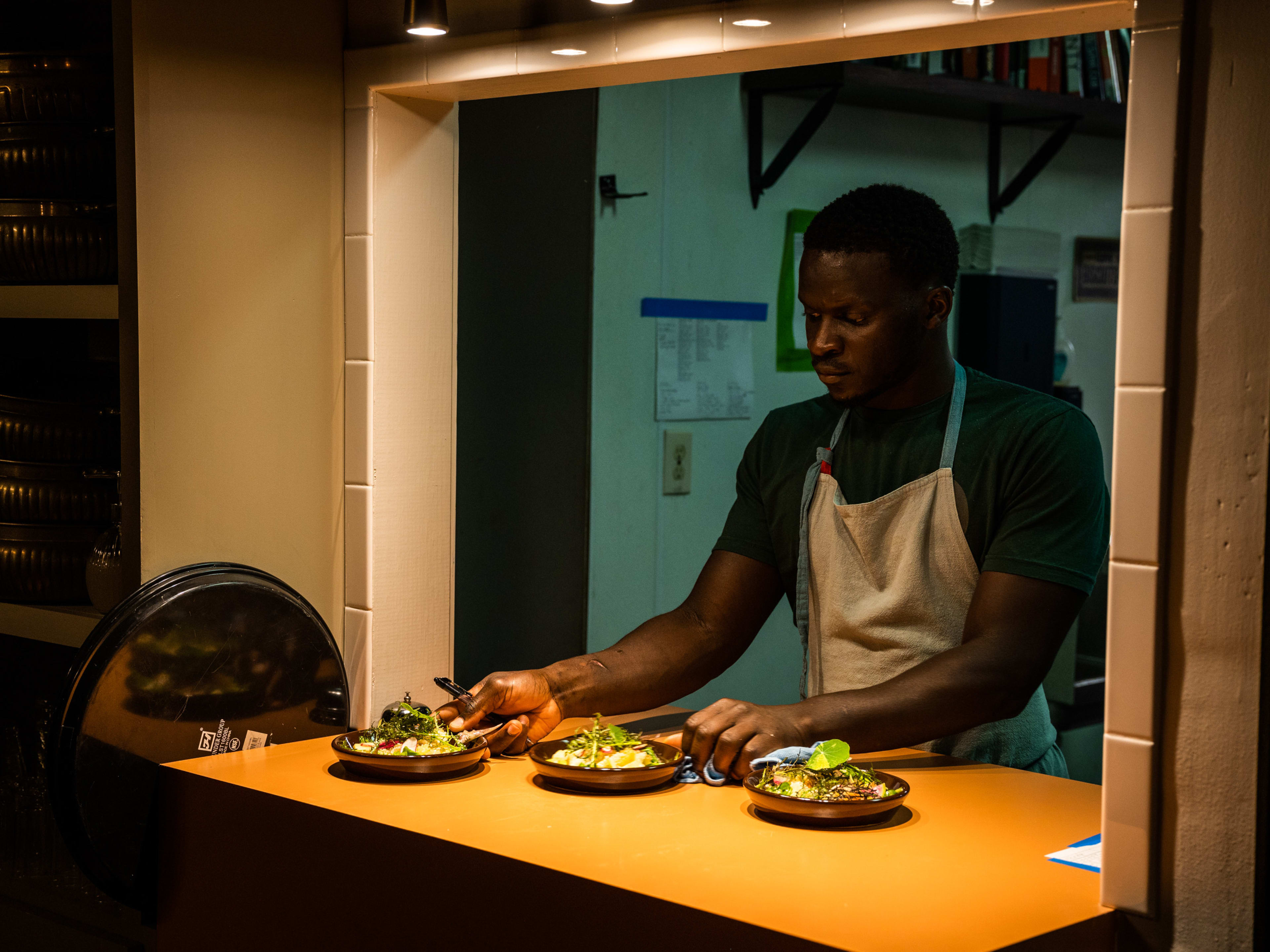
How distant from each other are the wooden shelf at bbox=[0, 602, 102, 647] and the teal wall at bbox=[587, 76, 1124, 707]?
1.43m

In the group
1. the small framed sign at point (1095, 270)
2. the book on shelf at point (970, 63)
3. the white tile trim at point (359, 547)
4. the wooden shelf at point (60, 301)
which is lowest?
the white tile trim at point (359, 547)

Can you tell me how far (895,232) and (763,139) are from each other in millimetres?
1602

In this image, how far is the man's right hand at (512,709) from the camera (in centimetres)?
180

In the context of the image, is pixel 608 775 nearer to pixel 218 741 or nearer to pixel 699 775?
pixel 699 775

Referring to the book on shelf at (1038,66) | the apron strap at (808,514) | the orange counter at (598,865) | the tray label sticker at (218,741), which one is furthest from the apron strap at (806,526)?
the book on shelf at (1038,66)

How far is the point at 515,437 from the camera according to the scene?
3.32m

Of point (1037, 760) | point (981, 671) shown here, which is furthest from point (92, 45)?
point (1037, 760)

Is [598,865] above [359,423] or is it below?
below

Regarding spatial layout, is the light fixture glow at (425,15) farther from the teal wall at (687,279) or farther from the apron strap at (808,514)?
the teal wall at (687,279)

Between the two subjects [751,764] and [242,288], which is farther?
[242,288]

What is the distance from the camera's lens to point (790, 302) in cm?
364

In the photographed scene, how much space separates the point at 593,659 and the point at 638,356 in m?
1.39

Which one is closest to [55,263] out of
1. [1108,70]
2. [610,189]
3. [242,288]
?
[242,288]

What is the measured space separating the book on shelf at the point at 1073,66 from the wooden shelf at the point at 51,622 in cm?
322
